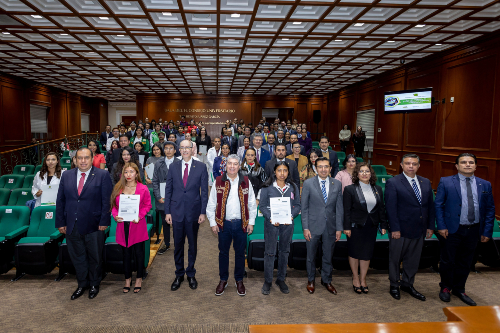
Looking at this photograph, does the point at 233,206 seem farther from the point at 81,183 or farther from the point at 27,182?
the point at 27,182

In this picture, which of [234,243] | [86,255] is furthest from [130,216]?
[234,243]

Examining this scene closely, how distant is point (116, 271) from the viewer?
3686mm

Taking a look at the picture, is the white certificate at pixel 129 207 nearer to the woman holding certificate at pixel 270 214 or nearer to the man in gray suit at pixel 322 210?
the woman holding certificate at pixel 270 214

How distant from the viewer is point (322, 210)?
329 centimetres

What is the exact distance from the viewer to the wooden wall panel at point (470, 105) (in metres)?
6.53

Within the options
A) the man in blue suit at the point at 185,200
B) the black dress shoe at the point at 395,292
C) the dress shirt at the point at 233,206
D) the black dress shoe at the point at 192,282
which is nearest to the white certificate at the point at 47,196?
the man in blue suit at the point at 185,200

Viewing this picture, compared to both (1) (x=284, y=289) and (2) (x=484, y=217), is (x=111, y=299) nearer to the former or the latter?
(1) (x=284, y=289)

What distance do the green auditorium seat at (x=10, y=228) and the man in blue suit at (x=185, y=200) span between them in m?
2.21

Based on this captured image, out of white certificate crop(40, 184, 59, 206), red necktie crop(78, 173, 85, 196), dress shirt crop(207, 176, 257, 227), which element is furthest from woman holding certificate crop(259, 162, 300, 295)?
white certificate crop(40, 184, 59, 206)

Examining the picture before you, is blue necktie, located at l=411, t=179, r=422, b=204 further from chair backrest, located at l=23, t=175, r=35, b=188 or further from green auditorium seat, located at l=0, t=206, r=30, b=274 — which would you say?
Answer: chair backrest, located at l=23, t=175, r=35, b=188

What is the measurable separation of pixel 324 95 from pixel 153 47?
11760 millimetres

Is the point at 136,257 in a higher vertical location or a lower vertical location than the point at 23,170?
lower

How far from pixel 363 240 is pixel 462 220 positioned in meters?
1.13

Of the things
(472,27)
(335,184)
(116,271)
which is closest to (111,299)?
(116,271)
